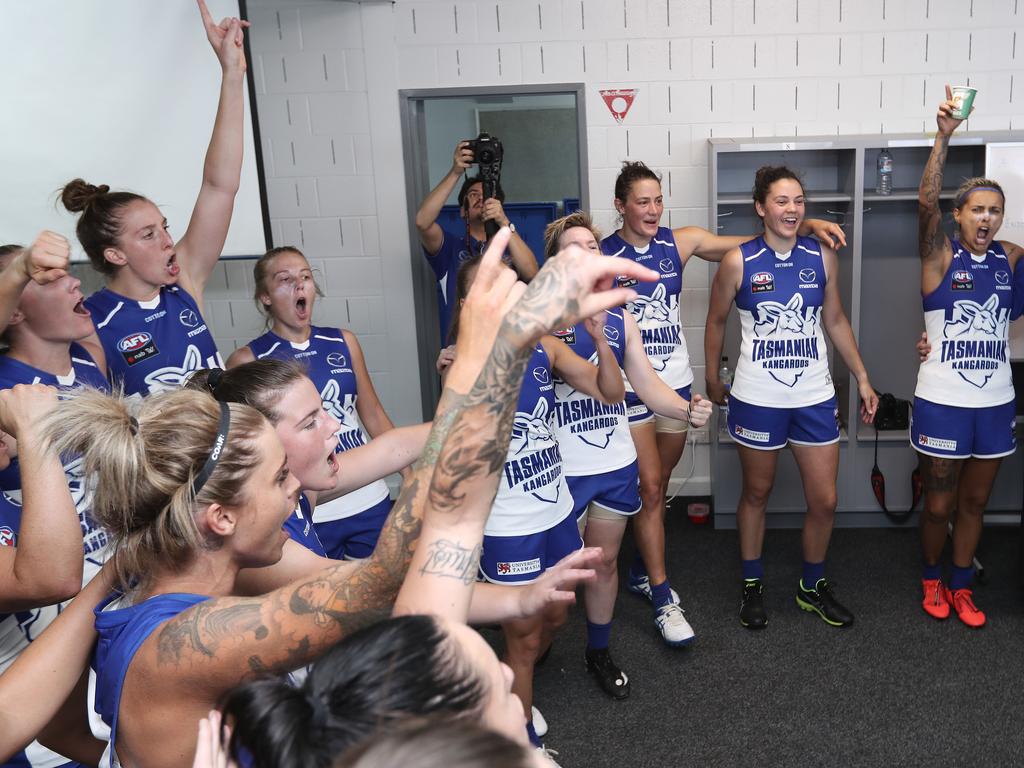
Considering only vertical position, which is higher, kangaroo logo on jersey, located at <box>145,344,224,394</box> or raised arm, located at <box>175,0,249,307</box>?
raised arm, located at <box>175,0,249,307</box>

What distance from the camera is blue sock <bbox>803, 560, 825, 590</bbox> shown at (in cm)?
337

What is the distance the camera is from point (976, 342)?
326cm

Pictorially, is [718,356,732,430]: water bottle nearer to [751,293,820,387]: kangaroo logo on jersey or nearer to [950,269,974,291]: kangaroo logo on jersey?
[751,293,820,387]: kangaroo logo on jersey

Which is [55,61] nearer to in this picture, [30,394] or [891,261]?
[30,394]

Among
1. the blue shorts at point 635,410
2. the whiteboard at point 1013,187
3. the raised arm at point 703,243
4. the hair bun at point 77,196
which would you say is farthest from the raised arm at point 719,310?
the hair bun at point 77,196

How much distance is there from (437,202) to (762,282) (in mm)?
1501

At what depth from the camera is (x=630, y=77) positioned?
4238mm

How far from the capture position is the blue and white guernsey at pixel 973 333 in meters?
3.24

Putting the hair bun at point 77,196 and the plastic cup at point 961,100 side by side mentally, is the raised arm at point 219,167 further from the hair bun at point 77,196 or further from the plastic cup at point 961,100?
the plastic cup at point 961,100

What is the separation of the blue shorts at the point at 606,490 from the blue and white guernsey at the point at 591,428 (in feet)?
0.07

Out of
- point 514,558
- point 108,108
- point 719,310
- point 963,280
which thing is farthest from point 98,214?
point 963,280

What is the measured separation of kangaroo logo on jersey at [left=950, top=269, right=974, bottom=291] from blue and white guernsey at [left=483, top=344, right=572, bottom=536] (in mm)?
1770

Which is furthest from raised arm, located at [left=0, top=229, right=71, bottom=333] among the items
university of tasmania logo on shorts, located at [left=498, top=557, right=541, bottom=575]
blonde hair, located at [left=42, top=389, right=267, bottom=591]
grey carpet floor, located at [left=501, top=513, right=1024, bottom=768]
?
grey carpet floor, located at [left=501, top=513, right=1024, bottom=768]

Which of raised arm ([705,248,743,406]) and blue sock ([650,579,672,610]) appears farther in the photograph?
raised arm ([705,248,743,406])
